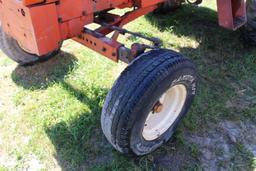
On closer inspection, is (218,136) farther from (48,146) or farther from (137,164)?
(48,146)

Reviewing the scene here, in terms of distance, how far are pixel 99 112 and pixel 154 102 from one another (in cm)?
91

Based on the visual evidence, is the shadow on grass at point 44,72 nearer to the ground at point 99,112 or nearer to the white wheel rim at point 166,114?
the ground at point 99,112

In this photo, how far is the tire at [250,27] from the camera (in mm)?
3611

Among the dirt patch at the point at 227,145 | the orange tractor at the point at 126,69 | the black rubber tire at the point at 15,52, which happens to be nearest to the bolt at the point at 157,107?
the orange tractor at the point at 126,69

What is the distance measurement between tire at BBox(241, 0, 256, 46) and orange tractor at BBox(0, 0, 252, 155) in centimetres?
138

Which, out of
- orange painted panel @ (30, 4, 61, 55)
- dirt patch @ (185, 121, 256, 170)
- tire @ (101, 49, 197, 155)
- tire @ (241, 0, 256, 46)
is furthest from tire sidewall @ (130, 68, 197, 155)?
tire @ (241, 0, 256, 46)

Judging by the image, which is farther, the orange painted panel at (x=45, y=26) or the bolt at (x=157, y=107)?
the bolt at (x=157, y=107)

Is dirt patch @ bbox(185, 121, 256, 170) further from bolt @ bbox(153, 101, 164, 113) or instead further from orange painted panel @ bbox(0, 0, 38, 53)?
orange painted panel @ bbox(0, 0, 38, 53)

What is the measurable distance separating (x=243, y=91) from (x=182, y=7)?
2131 mm

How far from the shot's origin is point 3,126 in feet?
10.3

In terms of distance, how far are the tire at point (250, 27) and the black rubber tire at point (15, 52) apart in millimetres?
2258

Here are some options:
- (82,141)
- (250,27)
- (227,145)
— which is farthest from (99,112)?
(250,27)

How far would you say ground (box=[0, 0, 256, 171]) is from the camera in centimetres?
278

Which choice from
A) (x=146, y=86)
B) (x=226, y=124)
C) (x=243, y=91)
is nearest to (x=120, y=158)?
(x=146, y=86)
